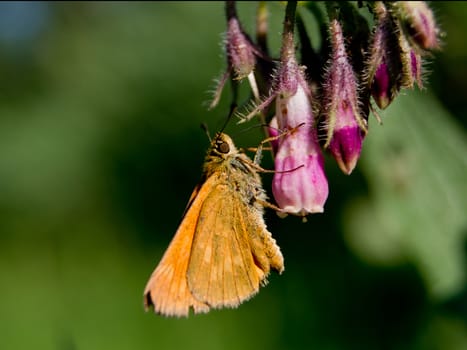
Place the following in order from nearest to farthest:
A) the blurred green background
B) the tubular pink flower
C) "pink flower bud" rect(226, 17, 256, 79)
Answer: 1. the tubular pink flower
2. "pink flower bud" rect(226, 17, 256, 79)
3. the blurred green background

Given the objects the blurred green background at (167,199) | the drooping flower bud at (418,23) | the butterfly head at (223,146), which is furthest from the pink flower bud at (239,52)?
the blurred green background at (167,199)

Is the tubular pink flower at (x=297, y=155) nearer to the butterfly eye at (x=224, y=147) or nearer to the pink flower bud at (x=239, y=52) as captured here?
the pink flower bud at (x=239, y=52)

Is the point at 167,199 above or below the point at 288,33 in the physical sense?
below

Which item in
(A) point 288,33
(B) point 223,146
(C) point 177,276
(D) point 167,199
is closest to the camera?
(A) point 288,33

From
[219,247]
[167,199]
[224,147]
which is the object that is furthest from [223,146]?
[167,199]

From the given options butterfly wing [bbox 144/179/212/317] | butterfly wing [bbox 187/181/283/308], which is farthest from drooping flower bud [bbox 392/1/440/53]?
butterfly wing [bbox 144/179/212/317]

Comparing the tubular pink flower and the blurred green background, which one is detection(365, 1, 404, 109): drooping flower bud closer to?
the tubular pink flower

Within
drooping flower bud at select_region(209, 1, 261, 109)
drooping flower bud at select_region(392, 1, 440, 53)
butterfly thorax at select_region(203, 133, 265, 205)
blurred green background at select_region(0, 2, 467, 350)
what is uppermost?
drooping flower bud at select_region(392, 1, 440, 53)

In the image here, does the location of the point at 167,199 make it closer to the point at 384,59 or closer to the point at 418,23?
the point at 384,59
